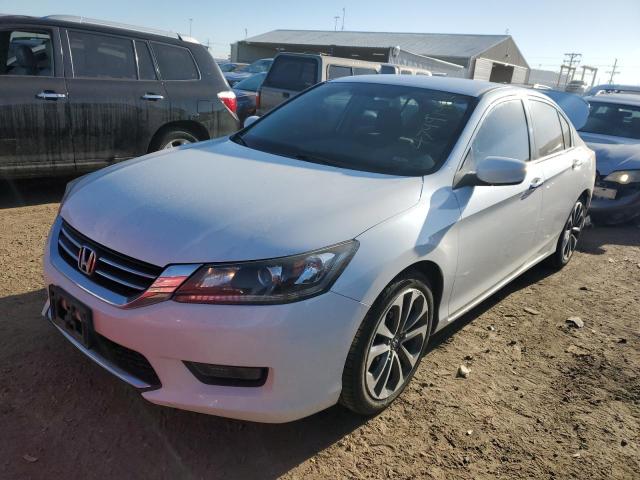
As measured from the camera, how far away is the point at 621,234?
664cm

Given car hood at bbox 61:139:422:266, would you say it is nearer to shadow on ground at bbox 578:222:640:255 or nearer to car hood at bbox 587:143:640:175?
shadow on ground at bbox 578:222:640:255

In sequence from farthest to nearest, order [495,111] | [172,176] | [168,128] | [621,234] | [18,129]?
[621,234]
[168,128]
[18,129]
[495,111]
[172,176]

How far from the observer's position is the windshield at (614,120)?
758cm

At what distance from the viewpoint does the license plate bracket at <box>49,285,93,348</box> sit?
222cm

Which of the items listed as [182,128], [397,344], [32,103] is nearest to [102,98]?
[32,103]

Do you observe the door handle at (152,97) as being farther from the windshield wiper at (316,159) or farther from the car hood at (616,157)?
the car hood at (616,157)

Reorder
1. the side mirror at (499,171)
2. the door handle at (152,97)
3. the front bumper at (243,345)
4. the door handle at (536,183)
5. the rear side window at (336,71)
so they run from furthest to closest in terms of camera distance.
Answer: the rear side window at (336,71) → the door handle at (152,97) → the door handle at (536,183) → the side mirror at (499,171) → the front bumper at (243,345)

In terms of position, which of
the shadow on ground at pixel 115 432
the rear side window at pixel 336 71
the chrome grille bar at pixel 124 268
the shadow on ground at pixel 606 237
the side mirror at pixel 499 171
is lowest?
the shadow on ground at pixel 606 237

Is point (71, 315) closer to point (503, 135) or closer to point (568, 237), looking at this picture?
point (503, 135)

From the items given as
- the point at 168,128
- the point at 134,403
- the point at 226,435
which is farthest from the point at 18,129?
the point at 226,435

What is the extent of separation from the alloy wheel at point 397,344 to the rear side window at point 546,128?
189 cm

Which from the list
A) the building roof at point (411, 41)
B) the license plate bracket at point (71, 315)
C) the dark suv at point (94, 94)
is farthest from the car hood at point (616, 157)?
the building roof at point (411, 41)

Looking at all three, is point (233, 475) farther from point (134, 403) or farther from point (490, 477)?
point (490, 477)

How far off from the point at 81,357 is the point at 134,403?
513mm
